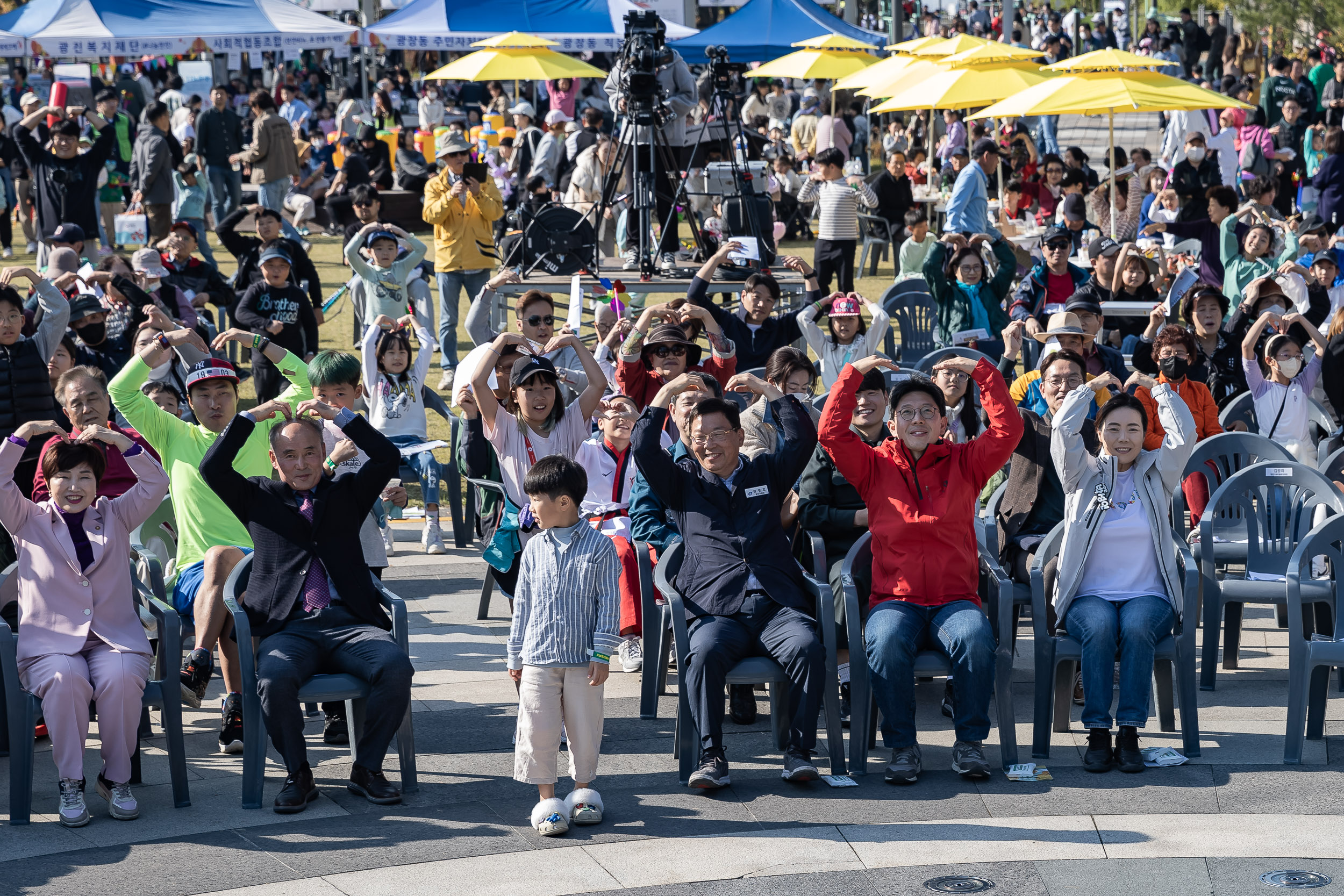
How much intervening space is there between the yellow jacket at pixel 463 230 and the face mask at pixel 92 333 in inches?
160

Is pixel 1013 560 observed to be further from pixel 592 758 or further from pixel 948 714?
pixel 592 758

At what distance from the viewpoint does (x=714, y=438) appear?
641cm

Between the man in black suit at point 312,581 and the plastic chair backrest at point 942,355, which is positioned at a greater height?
the plastic chair backrest at point 942,355

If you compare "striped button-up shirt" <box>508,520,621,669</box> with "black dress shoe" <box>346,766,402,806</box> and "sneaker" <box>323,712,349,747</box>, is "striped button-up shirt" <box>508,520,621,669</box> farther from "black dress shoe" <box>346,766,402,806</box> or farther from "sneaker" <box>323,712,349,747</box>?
"sneaker" <box>323,712,349,747</box>

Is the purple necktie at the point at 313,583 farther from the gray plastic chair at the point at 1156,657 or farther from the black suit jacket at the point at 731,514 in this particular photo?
the gray plastic chair at the point at 1156,657

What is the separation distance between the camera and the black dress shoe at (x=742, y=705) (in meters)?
6.84

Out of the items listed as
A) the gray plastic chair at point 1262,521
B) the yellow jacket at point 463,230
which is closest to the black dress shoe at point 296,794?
the gray plastic chair at point 1262,521

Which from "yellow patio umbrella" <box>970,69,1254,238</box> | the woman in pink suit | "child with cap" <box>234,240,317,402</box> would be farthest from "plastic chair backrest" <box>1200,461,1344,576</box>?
"yellow patio umbrella" <box>970,69,1254,238</box>

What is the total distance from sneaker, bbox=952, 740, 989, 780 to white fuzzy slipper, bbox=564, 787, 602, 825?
1386mm

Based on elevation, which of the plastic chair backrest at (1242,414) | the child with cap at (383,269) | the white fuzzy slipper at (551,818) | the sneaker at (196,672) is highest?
the child with cap at (383,269)

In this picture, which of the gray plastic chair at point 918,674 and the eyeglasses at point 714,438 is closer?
the gray plastic chair at point 918,674

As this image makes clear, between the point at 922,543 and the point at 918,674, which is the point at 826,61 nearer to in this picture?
the point at 922,543

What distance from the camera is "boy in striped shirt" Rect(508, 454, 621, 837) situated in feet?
18.9

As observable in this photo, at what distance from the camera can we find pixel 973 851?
5.51m
